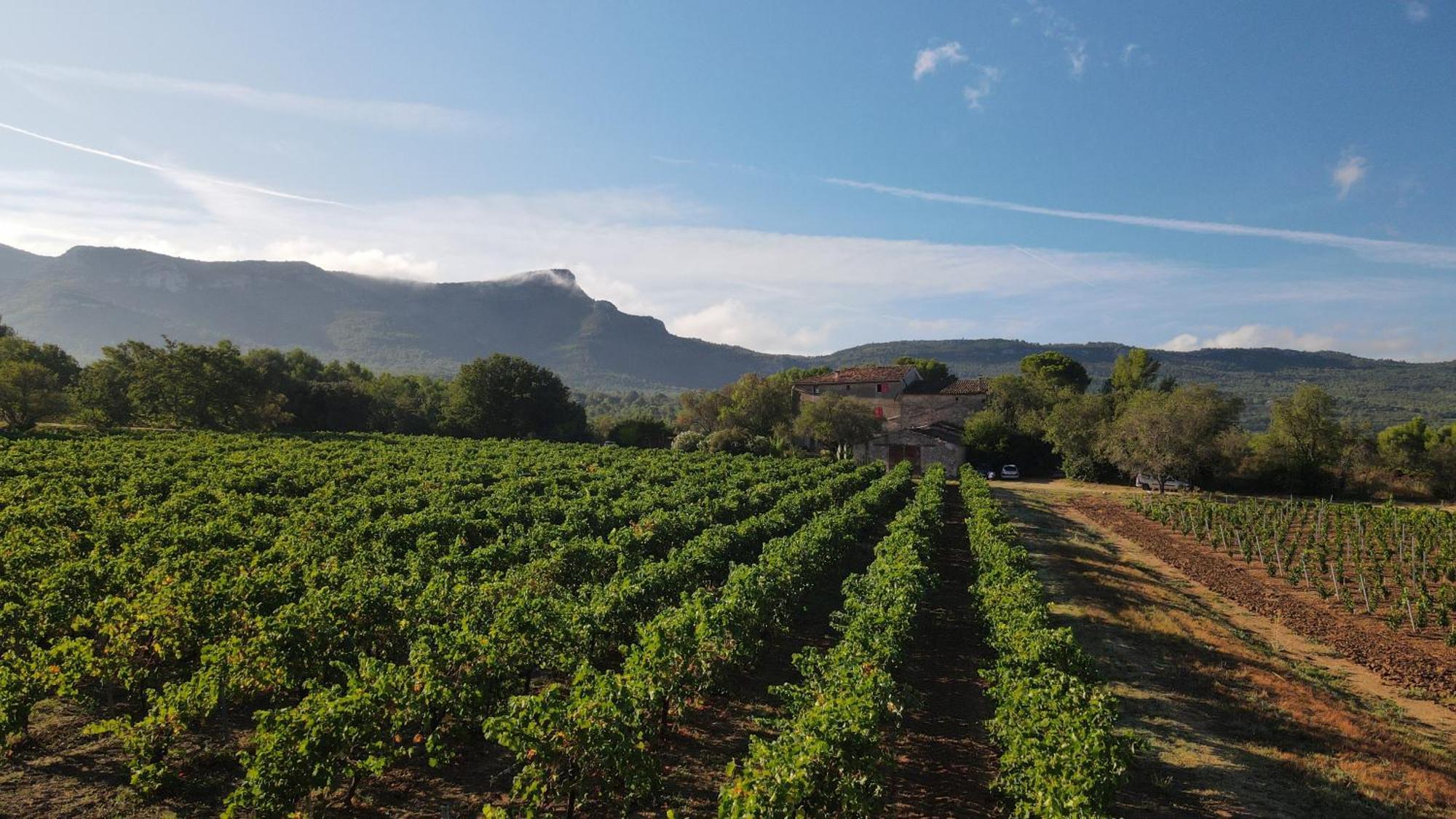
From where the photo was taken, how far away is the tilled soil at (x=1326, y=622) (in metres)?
14.9

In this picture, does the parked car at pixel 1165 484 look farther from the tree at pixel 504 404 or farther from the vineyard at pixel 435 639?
the tree at pixel 504 404

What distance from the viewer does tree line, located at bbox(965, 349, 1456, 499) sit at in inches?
1773

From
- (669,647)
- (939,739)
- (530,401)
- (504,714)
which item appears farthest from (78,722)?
(530,401)

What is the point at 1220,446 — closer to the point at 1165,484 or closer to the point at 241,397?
the point at 1165,484

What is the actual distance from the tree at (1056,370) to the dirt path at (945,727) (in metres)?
75.5

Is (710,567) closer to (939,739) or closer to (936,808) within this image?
(939,739)

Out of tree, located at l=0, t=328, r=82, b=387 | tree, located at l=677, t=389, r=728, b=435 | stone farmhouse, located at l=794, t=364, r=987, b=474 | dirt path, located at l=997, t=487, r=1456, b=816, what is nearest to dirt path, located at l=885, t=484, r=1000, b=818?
dirt path, located at l=997, t=487, r=1456, b=816

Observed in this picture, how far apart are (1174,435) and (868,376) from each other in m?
39.6

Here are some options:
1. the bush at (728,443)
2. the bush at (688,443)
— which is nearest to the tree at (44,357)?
the bush at (688,443)

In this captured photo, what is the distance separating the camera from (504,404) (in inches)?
2906

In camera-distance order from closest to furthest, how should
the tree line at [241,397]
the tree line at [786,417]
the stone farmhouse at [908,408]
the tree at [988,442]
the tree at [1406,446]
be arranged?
1. the tree line at [786,417]
2. the tree at [1406,446]
3. the tree line at [241,397]
4. the stone farmhouse at [908,408]
5. the tree at [988,442]

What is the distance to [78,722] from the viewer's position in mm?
10195

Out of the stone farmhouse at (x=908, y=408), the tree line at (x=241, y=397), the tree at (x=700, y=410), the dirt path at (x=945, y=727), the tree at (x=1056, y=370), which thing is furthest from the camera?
the tree at (x=1056, y=370)

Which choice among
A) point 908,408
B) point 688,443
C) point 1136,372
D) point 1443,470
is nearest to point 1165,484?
point 1443,470
